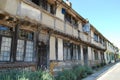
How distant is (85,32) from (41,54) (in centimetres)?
1069

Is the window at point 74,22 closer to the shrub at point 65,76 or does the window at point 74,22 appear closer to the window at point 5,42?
the shrub at point 65,76

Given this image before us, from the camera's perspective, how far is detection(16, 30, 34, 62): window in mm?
9078

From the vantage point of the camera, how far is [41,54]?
12.0 metres

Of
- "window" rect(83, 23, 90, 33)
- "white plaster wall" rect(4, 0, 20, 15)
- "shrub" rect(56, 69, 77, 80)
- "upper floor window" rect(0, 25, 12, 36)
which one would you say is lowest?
"shrub" rect(56, 69, 77, 80)

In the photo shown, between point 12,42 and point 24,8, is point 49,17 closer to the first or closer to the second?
point 24,8

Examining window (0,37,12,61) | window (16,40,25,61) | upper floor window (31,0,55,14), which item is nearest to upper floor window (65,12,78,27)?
upper floor window (31,0,55,14)

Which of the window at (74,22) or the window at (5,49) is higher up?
the window at (74,22)

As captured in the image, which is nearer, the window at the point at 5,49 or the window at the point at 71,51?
the window at the point at 5,49

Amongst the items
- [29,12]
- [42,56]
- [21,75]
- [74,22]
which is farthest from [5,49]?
[74,22]

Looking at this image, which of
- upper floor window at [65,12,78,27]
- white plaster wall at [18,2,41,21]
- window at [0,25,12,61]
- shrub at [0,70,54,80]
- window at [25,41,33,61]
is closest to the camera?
shrub at [0,70,54,80]

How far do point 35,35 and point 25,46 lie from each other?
1250mm

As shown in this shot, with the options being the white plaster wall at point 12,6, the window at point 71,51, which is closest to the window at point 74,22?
the window at point 71,51

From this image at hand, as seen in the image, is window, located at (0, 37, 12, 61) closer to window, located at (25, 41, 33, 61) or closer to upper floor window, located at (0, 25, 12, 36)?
upper floor window, located at (0, 25, 12, 36)

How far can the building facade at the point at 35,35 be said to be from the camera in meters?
8.23
